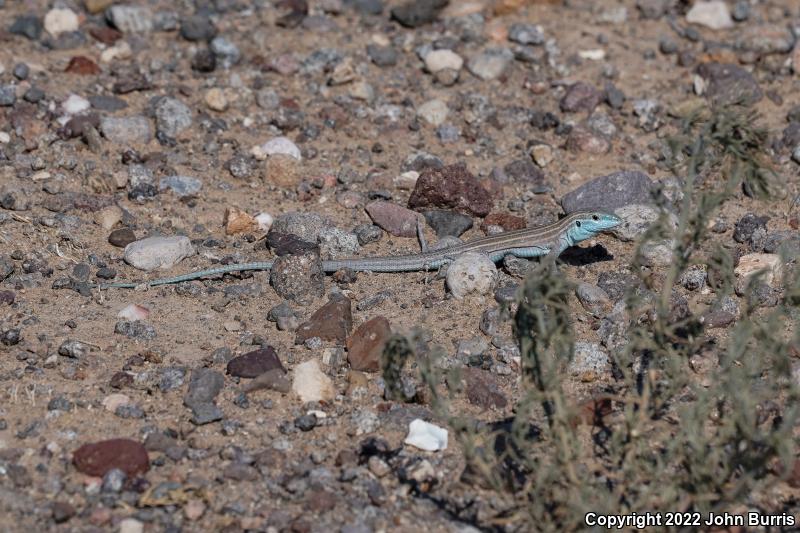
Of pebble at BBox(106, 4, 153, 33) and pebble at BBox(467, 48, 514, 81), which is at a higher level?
pebble at BBox(106, 4, 153, 33)

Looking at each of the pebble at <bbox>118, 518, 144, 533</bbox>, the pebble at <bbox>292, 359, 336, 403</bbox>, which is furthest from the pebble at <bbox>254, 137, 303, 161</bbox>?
the pebble at <bbox>118, 518, 144, 533</bbox>

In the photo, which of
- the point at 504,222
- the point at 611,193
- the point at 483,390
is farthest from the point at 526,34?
the point at 483,390

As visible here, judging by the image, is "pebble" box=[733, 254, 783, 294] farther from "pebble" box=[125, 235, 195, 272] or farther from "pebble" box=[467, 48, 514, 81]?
"pebble" box=[125, 235, 195, 272]

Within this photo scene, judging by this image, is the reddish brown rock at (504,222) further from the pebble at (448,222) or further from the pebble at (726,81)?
the pebble at (726,81)

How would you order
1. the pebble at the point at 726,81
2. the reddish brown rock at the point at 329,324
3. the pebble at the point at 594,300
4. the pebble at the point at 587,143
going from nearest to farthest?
the reddish brown rock at the point at 329,324, the pebble at the point at 594,300, the pebble at the point at 587,143, the pebble at the point at 726,81

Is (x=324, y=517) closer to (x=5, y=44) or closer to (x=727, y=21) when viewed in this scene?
(x=5, y=44)

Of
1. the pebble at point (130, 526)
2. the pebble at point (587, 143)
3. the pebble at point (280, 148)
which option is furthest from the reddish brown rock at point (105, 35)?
the pebble at point (130, 526)
